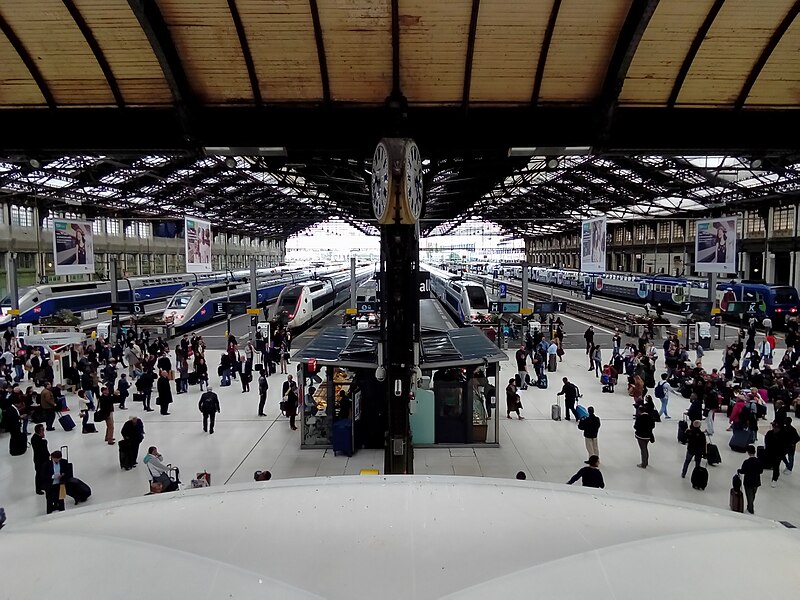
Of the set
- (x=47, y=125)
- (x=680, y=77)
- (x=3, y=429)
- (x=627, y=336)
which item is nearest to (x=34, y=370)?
(x=3, y=429)

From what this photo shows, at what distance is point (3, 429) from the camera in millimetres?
12547

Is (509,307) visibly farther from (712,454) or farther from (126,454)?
(126,454)

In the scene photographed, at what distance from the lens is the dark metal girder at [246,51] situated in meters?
7.34

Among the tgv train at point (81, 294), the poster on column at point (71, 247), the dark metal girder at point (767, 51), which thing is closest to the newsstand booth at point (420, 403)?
the dark metal girder at point (767, 51)

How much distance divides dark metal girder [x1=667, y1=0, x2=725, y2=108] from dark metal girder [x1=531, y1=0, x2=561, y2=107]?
7.29 ft

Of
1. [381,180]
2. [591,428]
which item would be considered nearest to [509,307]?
Result: [591,428]

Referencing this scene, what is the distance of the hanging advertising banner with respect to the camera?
18047mm

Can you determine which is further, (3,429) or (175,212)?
(175,212)

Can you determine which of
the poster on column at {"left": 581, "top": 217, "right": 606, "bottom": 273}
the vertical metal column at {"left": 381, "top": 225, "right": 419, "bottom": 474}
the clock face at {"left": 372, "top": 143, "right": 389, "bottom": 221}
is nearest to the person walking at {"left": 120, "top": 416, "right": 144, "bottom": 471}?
the vertical metal column at {"left": 381, "top": 225, "right": 419, "bottom": 474}

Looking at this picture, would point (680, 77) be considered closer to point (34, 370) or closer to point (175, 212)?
point (34, 370)

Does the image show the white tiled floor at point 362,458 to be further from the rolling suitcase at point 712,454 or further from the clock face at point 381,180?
the clock face at point 381,180

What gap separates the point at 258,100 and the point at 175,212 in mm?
43032

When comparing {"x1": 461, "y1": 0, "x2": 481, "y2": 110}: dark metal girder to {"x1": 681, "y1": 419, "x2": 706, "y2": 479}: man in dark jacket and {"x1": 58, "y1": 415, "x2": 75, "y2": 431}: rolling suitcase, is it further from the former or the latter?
{"x1": 58, "y1": 415, "x2": 75, "y2": 431}: rolling suitcase

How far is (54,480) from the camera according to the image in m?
8.41
